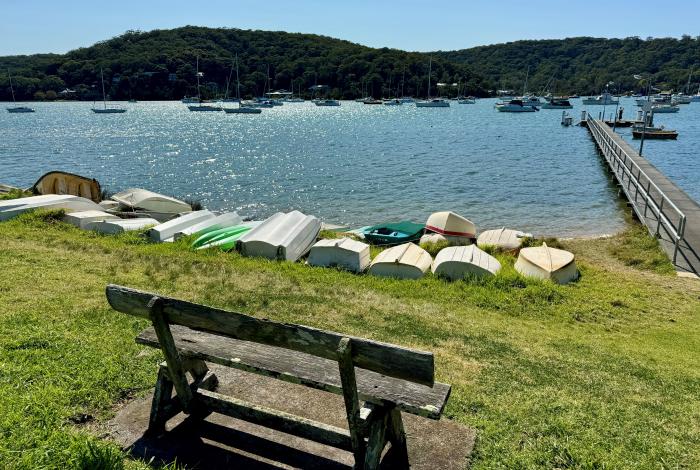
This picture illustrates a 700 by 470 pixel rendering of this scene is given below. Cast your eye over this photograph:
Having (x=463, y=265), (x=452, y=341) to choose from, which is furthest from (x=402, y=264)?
(x=452, y=341)

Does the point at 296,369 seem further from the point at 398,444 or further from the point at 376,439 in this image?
the point at 398,444

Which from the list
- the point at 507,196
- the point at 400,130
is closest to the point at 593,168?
the point at 507,196

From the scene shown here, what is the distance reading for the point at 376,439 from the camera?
3.46 metres

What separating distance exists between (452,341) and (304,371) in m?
3.62

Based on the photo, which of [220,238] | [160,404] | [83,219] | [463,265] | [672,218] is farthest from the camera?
[672,218]

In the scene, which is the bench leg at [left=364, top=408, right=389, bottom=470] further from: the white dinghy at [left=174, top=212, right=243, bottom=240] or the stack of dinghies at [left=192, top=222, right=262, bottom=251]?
the white dinghy at [left=174, top=212, right=243, bottom=240]

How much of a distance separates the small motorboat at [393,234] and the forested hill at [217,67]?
155m

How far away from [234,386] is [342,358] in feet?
7.63

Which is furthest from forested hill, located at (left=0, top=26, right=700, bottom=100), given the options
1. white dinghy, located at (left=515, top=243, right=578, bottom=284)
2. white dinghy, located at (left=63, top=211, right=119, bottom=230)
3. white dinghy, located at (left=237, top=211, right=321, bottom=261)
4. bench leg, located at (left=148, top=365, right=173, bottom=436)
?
bench leg, located at (left=148, top=365, right=173, bottom=436)

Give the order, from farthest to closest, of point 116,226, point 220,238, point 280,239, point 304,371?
point 116,226 → point 220,238 → point 280,239 → point 304,371

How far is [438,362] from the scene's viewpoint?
6102mm

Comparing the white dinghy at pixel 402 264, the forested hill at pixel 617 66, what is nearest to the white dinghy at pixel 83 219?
the white dinghy at pixel 402 264

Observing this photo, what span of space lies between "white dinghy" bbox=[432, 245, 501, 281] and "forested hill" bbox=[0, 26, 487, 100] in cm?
16028

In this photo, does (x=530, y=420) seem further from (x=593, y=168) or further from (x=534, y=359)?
(x=593, y=168)
